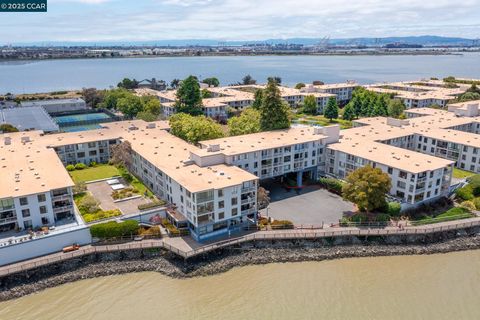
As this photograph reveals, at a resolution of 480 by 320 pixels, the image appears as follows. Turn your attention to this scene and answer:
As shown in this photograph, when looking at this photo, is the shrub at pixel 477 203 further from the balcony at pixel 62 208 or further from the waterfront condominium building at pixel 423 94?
the waterfront condominium building at pixel 423 94

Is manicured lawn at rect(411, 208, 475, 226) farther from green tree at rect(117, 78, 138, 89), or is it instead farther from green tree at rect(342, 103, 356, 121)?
green tree at rect(117, 78, 138, 89)

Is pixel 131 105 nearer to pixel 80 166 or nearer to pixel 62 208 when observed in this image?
pixel 80 166

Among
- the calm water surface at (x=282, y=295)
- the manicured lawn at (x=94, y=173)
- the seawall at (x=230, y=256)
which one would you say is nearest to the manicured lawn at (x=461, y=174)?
the seawall at (x=230, y=256)

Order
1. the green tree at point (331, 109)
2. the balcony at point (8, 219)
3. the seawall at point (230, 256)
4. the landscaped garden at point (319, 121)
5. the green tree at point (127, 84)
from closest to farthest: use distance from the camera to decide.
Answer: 1. the seawall at point (230, 256)
2. the balcony at point (8, 219)
3. the landscaped garden at point (319, 121)
4. the green tree at point (331, 109)
5. the green tree at point (127, 84)

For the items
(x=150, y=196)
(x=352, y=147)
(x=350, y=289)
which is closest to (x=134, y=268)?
(x=150, y=196)

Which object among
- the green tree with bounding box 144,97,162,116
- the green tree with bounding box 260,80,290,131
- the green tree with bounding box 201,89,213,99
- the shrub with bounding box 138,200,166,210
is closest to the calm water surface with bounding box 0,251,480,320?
the shrub with bounding box 138,200,166,210

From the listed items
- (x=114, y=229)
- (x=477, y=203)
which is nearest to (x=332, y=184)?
(x=477, y=203)
